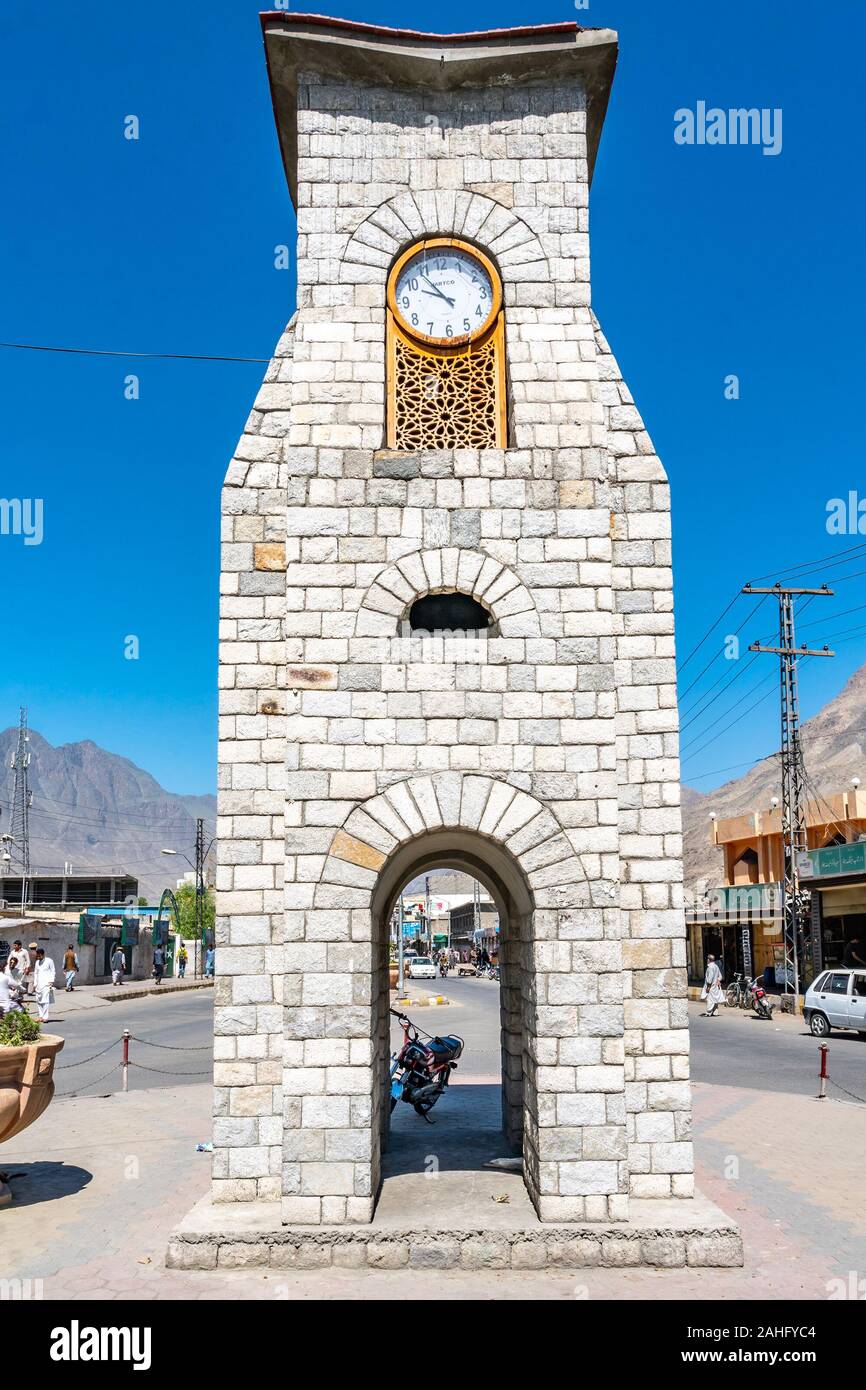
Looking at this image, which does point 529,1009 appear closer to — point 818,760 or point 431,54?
point 431,54

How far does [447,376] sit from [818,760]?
501 feet

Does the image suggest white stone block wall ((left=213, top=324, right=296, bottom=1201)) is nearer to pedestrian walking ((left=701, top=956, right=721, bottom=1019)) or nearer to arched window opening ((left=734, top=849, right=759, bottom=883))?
pedestrian walking ((left=701, top=956, right=721, bottom=1019))

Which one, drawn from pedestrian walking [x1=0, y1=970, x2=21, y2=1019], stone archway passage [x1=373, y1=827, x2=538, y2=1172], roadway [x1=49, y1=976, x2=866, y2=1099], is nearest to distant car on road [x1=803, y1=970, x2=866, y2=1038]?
roadway [x1=49, y1=976, x2=866, y2=1099]

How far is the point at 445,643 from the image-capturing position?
741cm

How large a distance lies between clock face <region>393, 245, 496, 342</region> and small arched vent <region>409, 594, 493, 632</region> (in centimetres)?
206

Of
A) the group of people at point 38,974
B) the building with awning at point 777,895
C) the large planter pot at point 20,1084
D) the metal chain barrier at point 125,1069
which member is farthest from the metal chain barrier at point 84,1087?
the building with awning at point 777,895

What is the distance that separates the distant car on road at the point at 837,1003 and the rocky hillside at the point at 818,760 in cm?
9575

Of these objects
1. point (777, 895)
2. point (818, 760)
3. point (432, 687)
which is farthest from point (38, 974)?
point (818, 760)

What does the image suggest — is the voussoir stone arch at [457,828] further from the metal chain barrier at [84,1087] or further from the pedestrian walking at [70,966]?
the pedestrian walking at [70,966]

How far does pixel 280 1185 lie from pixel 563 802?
3.29m

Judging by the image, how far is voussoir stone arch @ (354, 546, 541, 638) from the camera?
7445mm

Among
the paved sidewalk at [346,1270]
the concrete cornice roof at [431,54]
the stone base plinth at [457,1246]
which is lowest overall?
the paved sidewalk at [346,1270]

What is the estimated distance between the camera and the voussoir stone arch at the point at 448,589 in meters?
7.45

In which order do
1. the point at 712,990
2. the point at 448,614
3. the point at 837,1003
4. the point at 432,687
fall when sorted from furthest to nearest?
the point at 712,990
the point at 837,1003
the point at 448,614
the point at 432,687
